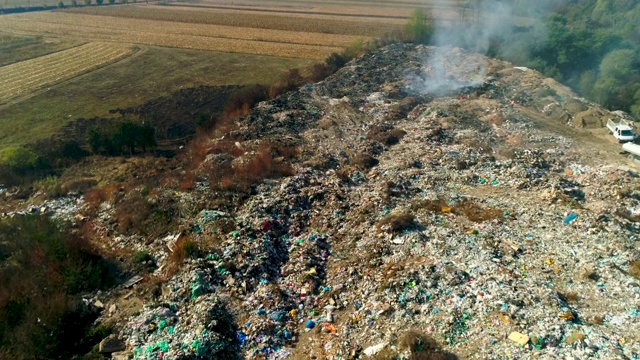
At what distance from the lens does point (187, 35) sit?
46.5 m

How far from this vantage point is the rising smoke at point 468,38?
27.0 metres

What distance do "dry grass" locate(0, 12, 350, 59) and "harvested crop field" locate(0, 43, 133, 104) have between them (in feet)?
13.6

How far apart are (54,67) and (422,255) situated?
121 feet

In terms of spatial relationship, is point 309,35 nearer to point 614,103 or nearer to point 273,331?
point 614,103

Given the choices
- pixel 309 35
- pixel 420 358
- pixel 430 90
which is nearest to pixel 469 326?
pixel 420 358

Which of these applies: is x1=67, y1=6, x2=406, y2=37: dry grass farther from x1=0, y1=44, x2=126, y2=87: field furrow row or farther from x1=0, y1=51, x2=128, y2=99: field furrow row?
x1=0, y1=51, x2=128, y2=99: field furrow row

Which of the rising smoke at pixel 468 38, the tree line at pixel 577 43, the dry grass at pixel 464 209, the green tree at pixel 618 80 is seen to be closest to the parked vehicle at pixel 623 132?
the tree line at pixel 577 43

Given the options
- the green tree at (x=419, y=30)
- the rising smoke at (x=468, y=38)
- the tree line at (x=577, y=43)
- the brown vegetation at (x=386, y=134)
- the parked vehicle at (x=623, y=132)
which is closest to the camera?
the parked vehicle at (x=623, y=132)

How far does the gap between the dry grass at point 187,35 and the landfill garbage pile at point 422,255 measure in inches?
913

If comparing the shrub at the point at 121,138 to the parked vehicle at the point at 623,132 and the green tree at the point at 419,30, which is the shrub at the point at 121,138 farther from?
the green tree at the point at 419,30

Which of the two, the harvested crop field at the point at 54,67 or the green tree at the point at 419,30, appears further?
the green tree at the point at 419,30

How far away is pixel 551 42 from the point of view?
29.4 m

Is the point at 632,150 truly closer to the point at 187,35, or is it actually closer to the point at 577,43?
the point at 577,43

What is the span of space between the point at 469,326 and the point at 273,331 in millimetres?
4622
